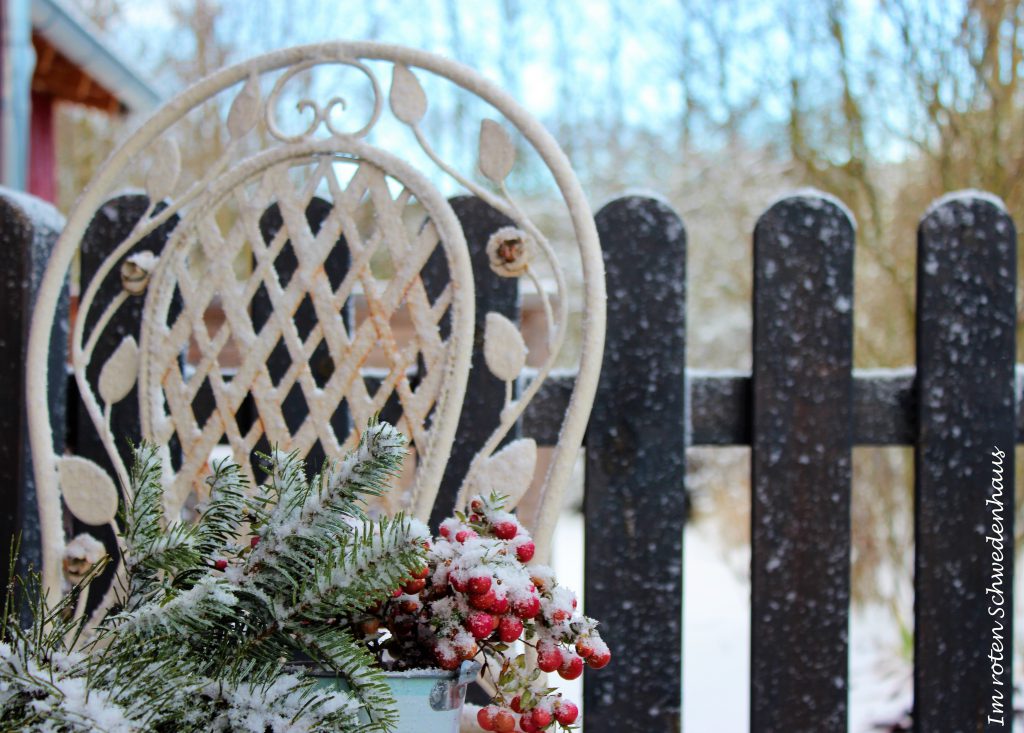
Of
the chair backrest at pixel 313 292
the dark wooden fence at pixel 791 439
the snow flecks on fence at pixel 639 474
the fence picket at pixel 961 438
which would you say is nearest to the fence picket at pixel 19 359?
the dark wooden fence at pixel 791 439

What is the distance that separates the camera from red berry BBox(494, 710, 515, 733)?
0.75 m

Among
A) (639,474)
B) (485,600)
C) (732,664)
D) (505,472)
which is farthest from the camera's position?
(732,664)

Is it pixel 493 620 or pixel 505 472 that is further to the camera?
pixel 505 472

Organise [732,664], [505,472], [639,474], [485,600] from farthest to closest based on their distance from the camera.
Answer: [732,664]
[639,474]
[505,472]
[485,600]

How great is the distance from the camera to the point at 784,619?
4.46 feet

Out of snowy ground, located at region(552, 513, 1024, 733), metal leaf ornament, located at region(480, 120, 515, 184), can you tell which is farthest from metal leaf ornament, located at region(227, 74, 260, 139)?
snowy ground, located at region(552, 513, 1024, 733)

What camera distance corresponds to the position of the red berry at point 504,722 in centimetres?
75

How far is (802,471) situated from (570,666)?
2.36 feet

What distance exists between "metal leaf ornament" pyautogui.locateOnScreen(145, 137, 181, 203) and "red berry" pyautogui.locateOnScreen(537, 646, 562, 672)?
821 mm

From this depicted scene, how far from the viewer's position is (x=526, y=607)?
2.38 feet

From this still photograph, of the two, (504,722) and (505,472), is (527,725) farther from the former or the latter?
(505,472)

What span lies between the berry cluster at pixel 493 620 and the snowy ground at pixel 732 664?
4.01ft

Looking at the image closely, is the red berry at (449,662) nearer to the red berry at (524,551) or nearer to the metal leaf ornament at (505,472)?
the red berry at (524,551)

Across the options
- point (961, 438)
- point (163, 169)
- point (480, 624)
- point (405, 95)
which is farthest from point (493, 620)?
point (961, 438)
